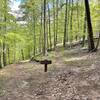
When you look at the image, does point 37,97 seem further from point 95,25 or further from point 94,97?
point 95,25

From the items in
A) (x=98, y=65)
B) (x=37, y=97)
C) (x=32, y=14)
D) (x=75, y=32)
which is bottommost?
(x=37, y=97)

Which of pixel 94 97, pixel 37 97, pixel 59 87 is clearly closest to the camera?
pixel 94 97

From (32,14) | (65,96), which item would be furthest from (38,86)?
(32,14)

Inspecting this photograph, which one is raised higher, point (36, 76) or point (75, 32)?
point (75, 32)

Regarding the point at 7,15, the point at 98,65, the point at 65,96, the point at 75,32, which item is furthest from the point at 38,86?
the point at 75,32

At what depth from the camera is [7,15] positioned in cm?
1941

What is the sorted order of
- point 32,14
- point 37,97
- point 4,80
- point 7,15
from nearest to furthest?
point 37,97 < point 4,80 < point 7,15 < point 32,14

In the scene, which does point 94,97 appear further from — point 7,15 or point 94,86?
point 7,15

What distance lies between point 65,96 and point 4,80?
4.68 metres

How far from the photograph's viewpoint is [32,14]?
2933 centimetres

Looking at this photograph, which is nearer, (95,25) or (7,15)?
(7,15)

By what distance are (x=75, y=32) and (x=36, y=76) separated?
15.5 m

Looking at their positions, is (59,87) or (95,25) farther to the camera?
(95,25)

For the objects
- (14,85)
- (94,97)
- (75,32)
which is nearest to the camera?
(94,97)
